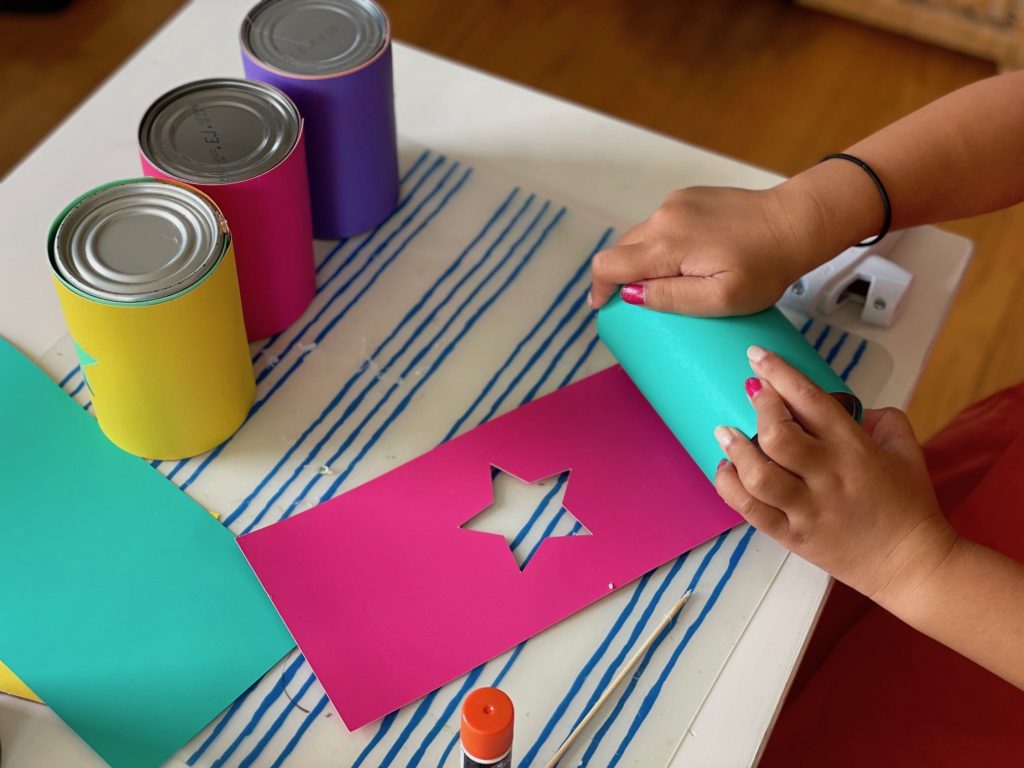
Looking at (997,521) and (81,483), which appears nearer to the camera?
(81,483)

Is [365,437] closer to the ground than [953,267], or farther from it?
closer to the ground

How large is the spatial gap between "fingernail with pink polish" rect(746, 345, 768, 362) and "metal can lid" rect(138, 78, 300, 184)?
14.5 inches

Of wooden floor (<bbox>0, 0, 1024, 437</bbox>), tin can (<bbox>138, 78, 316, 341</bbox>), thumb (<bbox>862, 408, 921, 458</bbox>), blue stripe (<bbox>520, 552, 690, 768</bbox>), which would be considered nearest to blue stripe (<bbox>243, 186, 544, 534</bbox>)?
tin can (<bbox>138, 78, 316, 341</bbox>)

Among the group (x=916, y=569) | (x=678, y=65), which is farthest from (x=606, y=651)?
(x=678, y=65)

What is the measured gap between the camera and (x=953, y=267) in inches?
39.3

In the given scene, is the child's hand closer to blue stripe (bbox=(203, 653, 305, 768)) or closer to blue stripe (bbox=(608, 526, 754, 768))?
blue stripe (bbox=(608, 526, 754, 768))

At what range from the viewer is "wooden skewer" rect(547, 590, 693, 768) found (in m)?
0.71

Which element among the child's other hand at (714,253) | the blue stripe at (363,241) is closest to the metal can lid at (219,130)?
the blue stripe at (363,241)

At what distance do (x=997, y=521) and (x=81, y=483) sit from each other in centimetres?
74

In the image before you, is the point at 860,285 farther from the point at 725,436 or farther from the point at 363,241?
the point at 363,241

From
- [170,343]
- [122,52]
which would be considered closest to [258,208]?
[170,343]

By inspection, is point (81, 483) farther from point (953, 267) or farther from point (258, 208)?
point (953, 267)

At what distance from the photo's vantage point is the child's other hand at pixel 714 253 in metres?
0.83

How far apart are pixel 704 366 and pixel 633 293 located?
9cm
